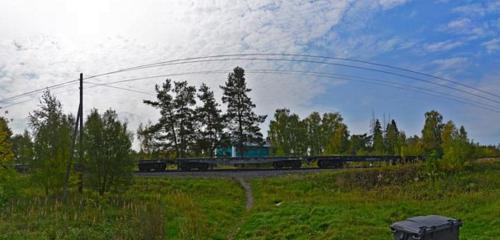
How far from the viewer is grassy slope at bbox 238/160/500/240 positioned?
11.5 m

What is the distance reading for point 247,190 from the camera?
23.9m

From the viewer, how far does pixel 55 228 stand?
12.7 metres

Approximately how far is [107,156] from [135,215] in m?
7.42

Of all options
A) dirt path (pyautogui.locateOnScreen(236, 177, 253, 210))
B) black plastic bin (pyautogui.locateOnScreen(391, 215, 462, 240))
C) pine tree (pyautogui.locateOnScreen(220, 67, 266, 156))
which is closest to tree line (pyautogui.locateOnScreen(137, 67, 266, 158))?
pine tree (pyautogui.locateOnScreen(220, 67, 266, 156))

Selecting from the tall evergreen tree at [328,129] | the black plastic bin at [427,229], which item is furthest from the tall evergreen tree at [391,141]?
the black plastic bin at [427,229]

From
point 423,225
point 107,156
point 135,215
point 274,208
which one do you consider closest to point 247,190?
point 274,208

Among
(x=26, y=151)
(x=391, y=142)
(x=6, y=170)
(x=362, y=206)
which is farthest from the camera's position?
(x=391, y=142)

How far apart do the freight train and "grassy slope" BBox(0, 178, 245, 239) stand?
8703mm

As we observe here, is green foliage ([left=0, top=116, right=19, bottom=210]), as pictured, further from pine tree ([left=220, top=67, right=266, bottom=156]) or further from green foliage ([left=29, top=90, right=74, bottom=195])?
pine tree ([left=220, top=67, right=266, bottom=156])

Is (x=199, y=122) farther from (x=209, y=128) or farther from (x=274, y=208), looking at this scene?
(x=274, y=208)

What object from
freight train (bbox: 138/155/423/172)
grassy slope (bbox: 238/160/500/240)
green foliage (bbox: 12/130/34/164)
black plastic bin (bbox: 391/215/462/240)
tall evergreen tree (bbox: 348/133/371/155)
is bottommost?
grassy slope (bbox: 238/160/500/240)

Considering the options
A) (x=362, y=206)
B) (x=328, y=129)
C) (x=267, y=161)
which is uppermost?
(x=328, y=129)

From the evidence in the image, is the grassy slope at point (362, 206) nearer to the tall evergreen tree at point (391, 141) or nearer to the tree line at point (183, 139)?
the tree line at point (183, 139)

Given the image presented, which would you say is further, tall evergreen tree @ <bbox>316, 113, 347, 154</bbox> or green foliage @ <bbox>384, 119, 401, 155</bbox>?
tall evergreen tree @ <bbox>316, 113, 347, 154</bbox>
